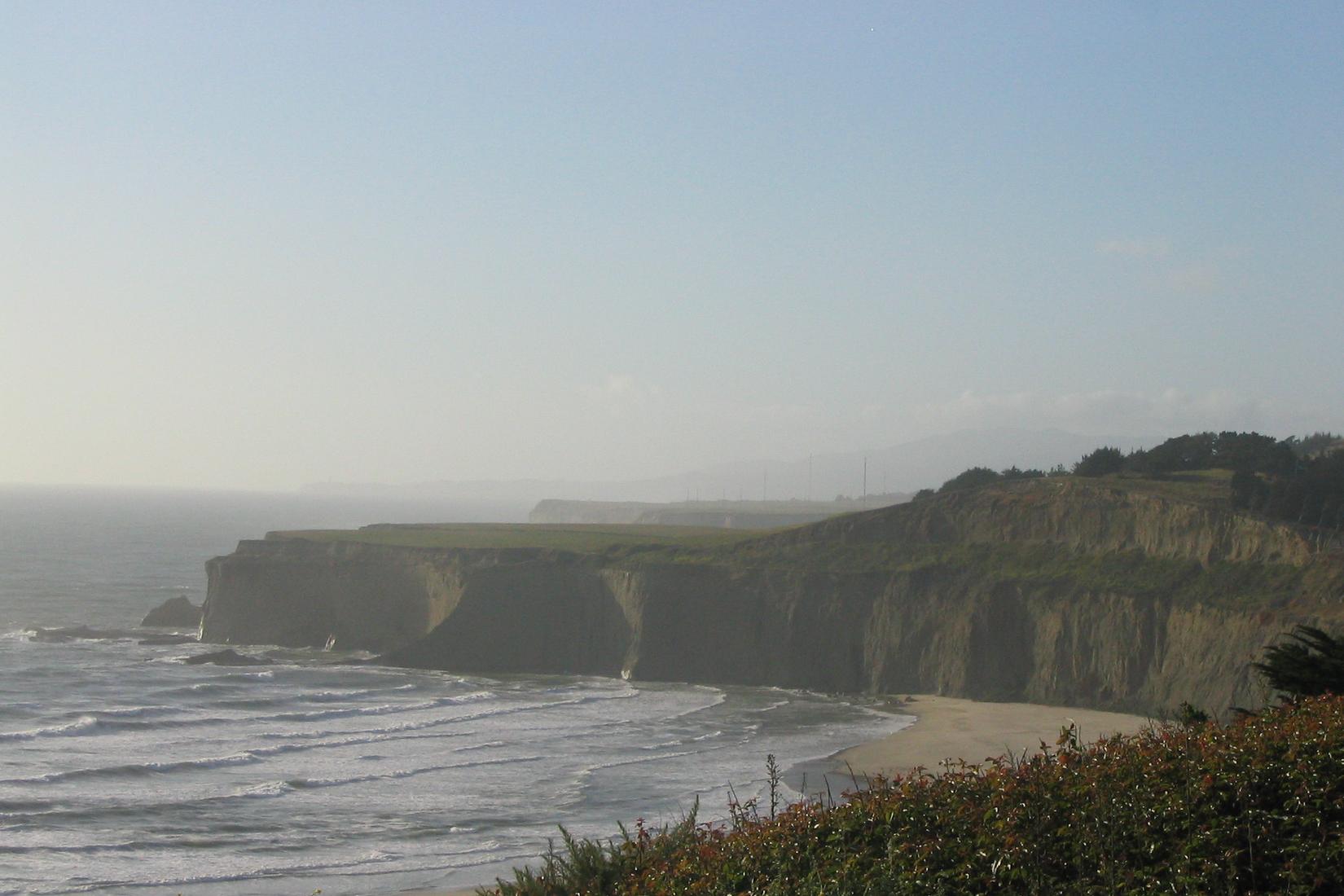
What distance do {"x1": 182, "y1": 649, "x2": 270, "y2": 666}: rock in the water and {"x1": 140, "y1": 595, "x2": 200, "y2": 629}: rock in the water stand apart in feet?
55.1

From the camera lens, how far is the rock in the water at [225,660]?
62500mm

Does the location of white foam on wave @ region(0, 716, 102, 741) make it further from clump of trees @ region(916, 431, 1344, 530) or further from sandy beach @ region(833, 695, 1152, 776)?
clump of trees @ region(916, 431, 1344, 530)

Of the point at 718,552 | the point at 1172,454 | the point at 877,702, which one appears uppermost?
the point at 1172,454

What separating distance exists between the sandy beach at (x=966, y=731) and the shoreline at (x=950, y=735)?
0.09ft

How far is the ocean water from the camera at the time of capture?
2903cm

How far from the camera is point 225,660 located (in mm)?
62969

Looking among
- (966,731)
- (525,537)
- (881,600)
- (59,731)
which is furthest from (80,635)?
(966,731)

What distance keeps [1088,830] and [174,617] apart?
7846 cm

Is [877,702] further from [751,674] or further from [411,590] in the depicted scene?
[411,590]

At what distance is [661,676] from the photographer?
202ft

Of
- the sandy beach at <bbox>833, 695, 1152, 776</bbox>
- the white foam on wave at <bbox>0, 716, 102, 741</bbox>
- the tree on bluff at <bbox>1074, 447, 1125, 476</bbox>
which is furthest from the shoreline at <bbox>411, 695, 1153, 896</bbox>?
the white foam on wave at <bbox>0, 716, 102, 741</bbox>

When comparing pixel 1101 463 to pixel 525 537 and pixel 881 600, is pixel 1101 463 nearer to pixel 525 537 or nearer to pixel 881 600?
pixel 881 600

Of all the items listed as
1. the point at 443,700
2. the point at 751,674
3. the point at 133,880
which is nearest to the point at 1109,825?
the point at 133,880

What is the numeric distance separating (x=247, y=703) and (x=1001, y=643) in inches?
1257
